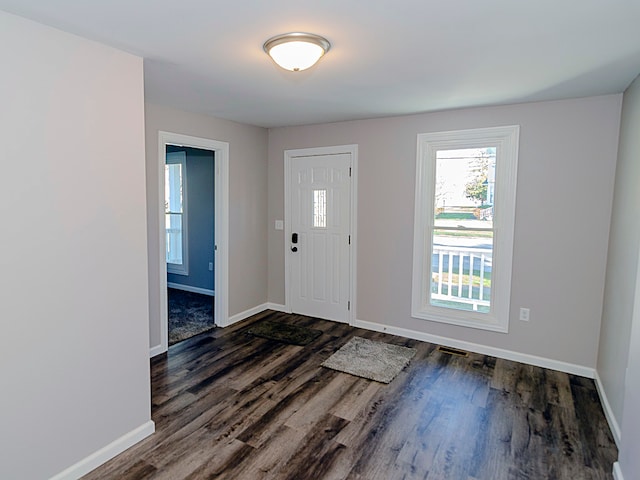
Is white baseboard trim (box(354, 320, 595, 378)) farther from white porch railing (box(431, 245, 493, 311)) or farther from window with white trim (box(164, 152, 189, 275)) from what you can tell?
window with white trim (box(164, 152, 189, 275))

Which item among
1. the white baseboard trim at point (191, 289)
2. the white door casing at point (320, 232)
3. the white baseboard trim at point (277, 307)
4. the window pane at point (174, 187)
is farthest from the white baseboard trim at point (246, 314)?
the window pane at point (174, 187)

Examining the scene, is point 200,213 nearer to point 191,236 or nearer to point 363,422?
point 191,236

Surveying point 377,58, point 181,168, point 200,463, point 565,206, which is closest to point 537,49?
point 377,58

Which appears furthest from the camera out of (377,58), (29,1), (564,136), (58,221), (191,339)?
(191,339)

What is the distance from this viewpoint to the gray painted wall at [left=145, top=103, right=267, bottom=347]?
138 inches

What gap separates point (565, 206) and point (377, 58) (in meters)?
2.20

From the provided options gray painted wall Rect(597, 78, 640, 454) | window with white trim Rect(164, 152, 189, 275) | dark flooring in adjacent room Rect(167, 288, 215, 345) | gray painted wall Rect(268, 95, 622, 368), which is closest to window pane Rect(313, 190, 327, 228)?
gray painted wall Rect(268, 95, 622, 368)

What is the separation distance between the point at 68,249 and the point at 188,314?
123 inches

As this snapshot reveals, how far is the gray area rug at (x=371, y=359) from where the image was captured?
10.9ft

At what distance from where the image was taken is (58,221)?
192 centimetres

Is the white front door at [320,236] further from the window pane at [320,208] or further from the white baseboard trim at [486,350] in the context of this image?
the white baseboard trim at [486,350]

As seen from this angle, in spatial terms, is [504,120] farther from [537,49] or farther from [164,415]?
[164,415]

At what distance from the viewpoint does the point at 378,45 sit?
2090 millimetres

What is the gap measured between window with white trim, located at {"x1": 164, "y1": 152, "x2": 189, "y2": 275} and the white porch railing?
4.02 m
